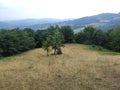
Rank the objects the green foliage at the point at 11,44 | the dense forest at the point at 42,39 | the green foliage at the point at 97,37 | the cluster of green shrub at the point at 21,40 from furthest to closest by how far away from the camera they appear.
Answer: the green foliage at the point at 97,37
the dense forest at the point at 42,39
the cluster of green shrub at the point at 21,40
the green foliage at the point at 11,44

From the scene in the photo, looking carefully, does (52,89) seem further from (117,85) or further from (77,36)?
(77,36)

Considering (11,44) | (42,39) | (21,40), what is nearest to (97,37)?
(42,39)

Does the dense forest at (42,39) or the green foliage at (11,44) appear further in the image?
the dense forest at (42,39)

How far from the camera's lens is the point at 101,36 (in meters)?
80.8

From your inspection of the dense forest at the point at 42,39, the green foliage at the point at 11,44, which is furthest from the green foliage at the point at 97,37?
the green foliage at the point at 11,44

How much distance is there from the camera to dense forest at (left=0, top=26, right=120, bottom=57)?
67.5m

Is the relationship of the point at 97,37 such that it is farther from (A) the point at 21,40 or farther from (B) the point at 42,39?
(A) the point at 21,40

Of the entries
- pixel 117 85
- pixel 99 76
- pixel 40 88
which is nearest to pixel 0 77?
pixel 40 88

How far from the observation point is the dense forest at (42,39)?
67500 millimetres

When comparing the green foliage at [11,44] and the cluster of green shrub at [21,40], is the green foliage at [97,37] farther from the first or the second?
the green foliage at [11,44]

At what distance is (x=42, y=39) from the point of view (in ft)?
262

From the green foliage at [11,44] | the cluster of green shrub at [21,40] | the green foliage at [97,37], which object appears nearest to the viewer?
the green foliage at [11,44]

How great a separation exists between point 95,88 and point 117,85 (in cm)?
117

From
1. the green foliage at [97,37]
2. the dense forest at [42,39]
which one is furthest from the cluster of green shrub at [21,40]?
the green foliage at [97,37]
